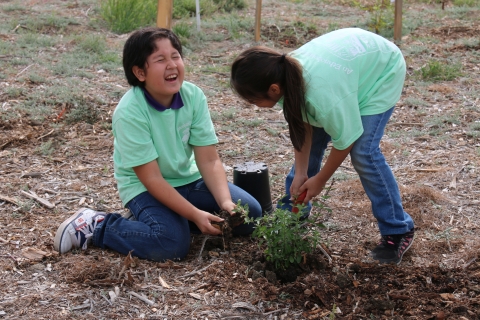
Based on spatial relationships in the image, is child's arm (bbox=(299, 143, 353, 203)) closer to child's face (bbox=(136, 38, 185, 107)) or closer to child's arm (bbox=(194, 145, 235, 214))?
child's arm (bbox=(194, 145, 235, 214))

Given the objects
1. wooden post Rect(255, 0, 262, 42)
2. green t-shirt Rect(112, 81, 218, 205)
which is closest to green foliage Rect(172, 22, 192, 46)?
wooden post Rect(255, 0, 262, 42)

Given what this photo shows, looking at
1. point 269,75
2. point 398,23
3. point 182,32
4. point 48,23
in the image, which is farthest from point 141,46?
point 398,23

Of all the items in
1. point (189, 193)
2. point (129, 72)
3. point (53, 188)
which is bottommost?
point (53, 188)

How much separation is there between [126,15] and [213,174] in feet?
16.6

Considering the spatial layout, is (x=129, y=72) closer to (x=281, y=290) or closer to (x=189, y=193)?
(x=189, y=193)

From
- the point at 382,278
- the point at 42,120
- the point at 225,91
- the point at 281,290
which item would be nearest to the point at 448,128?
the point at 225,91

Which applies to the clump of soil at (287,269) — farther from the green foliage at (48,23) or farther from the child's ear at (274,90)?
the green foliage at (48,23)

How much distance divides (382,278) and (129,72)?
1.55m

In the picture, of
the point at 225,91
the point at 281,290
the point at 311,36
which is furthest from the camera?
the point at 311,36

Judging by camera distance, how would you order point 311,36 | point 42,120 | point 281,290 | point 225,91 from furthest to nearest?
point 311,36, point 225,91, point 42,120, point 281,290

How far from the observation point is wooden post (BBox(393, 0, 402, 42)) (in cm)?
763

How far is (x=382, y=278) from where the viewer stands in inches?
108

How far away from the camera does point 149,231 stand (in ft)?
9.73

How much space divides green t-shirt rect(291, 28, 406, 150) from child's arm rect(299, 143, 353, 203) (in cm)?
6
